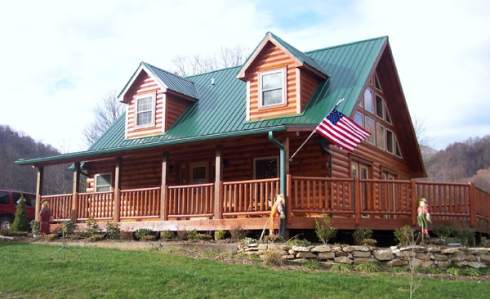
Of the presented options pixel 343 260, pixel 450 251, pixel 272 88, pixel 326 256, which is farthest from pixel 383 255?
pixel 272 88

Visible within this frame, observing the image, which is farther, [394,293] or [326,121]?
[326,121]

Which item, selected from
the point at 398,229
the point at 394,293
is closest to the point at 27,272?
Answer: the point at 394,293

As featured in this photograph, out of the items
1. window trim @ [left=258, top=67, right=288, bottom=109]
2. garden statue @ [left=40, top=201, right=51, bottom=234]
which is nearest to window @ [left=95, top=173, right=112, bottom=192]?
garden statue @ [left=40, top=201, right=51, bottom=234]

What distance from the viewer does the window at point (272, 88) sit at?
1884 cm

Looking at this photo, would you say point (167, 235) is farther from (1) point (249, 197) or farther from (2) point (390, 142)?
(2) point (390, 142)

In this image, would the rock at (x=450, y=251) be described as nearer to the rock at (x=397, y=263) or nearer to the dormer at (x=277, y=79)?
the rock at (x=397, y=263)

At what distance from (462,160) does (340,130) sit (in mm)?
81846

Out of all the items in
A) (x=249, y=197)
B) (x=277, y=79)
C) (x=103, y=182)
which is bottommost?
(x=249, y=197)

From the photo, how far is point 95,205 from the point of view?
2019 cm

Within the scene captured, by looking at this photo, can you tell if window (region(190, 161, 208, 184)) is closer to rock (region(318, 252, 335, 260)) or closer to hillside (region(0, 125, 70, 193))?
rock (region(318, 252, 335, 260))

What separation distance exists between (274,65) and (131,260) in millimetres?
8439

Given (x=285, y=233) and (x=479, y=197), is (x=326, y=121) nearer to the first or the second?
(x=285, y=233)

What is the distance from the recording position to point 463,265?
43.9ft

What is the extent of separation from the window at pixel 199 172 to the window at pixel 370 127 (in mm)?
5882
